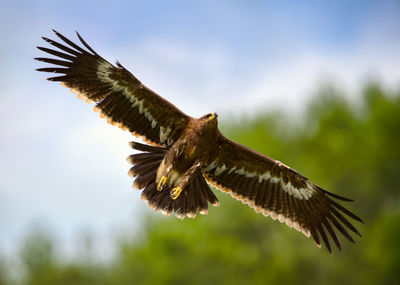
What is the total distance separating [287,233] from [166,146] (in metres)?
16.3

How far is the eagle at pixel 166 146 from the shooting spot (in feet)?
25.0

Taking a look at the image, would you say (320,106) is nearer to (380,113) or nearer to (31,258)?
(380,113)

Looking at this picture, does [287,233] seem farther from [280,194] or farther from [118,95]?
[118,95]

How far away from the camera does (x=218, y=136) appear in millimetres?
7887

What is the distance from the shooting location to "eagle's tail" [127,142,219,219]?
7.84m

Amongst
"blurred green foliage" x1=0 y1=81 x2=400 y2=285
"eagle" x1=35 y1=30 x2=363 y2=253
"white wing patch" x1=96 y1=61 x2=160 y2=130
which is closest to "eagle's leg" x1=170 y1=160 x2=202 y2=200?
"eagle" x1=35 y1=30 x2=363 y2=253

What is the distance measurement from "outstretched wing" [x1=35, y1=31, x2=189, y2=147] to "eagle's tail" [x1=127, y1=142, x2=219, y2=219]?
25 centimetres

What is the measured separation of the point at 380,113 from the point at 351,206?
18.5 ft

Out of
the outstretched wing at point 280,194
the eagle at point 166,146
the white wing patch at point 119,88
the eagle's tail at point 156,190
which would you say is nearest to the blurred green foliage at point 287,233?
the outstretched wing at point 280,194

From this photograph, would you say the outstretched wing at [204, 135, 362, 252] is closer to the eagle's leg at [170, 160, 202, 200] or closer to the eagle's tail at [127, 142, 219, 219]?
the eagle's tail at [127, 142, 219, 219]

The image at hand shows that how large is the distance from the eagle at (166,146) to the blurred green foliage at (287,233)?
14.3 m

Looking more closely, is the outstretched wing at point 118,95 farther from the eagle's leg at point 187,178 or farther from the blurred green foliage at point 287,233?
the blurred green foliage at point 287,233

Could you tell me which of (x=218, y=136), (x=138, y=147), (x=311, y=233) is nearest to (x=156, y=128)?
(x=138, y=147)

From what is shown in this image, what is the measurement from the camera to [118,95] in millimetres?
7820
